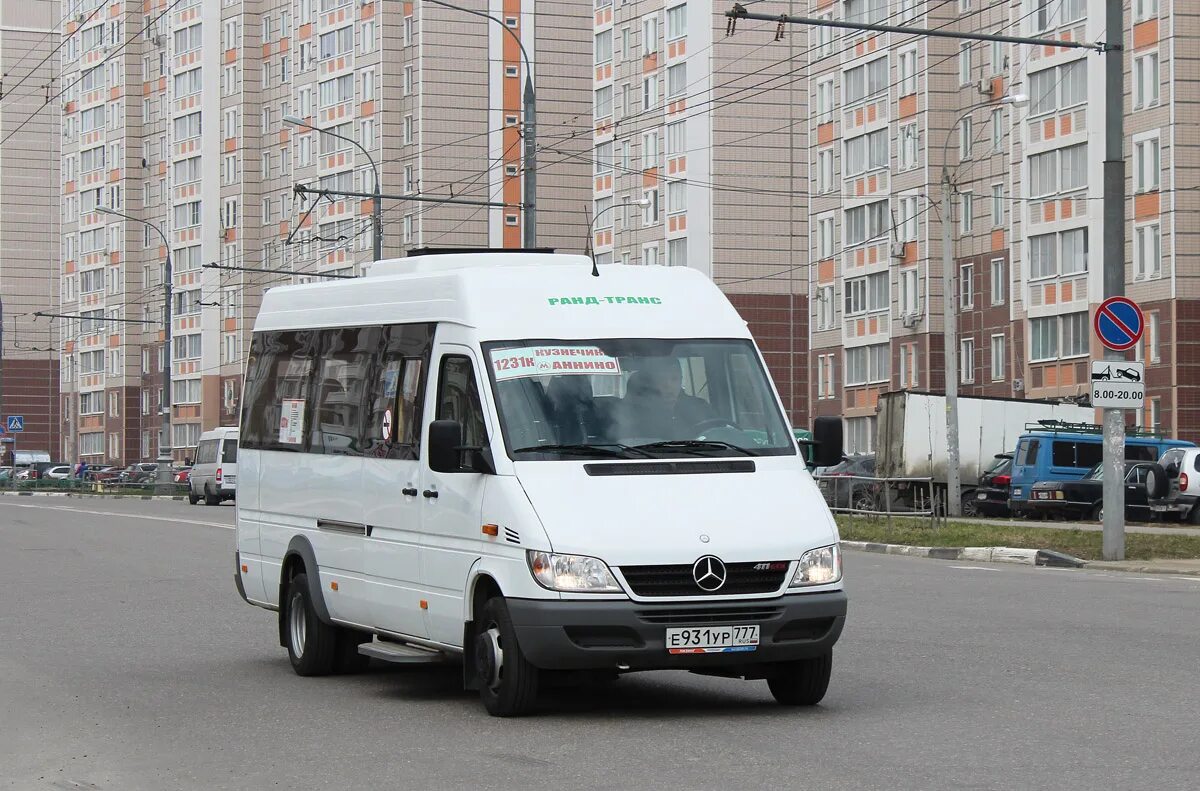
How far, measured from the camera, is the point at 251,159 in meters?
108

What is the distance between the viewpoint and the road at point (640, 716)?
887cm

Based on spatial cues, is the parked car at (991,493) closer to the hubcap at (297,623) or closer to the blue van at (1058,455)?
the blue van at (1058,455)

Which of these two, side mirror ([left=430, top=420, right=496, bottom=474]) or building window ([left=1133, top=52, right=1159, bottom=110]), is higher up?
building window ([left=1133, top=52, right=1159, bottom=110])

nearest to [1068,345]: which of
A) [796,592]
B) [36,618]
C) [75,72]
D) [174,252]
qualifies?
[36,618]

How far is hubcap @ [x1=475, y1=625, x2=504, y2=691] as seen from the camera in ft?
35.1

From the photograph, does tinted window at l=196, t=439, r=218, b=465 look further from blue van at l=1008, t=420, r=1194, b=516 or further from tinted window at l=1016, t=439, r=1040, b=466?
tinted window at l=1016, t=439, r=1040, b=466

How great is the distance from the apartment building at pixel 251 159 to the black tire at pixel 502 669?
6232 centimetres

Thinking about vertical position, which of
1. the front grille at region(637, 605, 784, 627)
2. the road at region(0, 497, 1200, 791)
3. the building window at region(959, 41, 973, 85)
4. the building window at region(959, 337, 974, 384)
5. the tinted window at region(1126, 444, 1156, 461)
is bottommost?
the road at region(0, 497, 1200, 791)

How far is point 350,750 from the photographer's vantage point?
9.78m

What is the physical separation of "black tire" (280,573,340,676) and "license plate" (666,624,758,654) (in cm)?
347

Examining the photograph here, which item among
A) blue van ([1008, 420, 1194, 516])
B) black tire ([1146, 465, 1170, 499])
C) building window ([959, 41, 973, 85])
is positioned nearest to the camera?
black tire ([1146, 465, 1170, 499])

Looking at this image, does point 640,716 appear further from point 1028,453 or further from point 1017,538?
point 1028,453

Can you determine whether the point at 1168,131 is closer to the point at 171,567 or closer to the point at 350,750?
the point at 171,567

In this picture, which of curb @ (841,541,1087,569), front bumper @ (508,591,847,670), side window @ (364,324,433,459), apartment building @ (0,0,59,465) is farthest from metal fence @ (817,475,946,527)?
apartment building @ (0,0,59,465)
